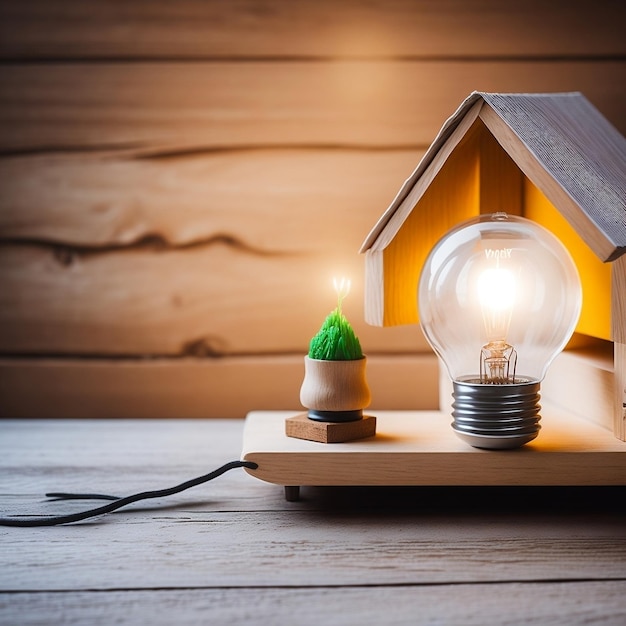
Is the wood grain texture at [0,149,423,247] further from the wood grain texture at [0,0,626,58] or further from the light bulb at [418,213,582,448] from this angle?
the light bulb at [418,213,582,448]

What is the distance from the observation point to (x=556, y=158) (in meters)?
0.70

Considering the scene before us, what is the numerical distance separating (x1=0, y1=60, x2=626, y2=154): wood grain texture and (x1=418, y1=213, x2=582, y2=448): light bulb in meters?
0.41

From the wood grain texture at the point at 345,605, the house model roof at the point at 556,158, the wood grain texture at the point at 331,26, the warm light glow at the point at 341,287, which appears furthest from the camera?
the wood grain texture at the point at 331,26

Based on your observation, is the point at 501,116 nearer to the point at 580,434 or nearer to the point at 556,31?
the point at 580,434

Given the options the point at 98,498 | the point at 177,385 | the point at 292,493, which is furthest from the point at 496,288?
the point at 177,385

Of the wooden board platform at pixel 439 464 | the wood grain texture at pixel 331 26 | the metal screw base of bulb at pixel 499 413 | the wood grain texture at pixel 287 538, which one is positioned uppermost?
the wood grain texture at pixel 331 26

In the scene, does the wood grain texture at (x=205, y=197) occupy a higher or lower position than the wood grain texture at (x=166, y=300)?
higher

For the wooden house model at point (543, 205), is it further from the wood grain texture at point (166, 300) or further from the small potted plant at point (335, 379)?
the wood grain texture at point (166, 300)

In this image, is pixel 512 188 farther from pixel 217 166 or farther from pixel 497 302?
pixel 217 166

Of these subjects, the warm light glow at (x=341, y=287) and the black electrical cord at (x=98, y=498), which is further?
the warm light glow at (x=341, y=287)

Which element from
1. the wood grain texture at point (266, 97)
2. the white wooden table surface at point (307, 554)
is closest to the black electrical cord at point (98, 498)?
the white wooden table surface at point (307, 554)

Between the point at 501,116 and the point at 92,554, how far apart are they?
21.1 inches

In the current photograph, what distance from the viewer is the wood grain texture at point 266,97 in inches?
43.1

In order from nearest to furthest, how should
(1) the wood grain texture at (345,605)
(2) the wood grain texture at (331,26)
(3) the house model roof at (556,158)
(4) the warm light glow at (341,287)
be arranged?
1. (1) the wood grain texture at (345,605)
2. (3) the house model roof at (556,158)
3. (4) the warm light glow at (341,287)
4. (2) the wood grain texture at (331,26)
